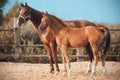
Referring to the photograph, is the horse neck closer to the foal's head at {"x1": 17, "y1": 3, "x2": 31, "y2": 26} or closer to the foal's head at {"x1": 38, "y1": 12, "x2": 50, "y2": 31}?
the foal's head at {"x1": 17, "y1": 3, "x2": 31, "y2": 26}

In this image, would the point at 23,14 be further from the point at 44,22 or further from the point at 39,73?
the point at 39,73

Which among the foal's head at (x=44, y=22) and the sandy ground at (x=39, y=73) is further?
the foal's head at (x=44, y=22)

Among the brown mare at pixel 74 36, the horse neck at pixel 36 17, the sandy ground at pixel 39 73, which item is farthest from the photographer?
the horse neck at pixel 36 17

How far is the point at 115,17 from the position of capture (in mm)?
768

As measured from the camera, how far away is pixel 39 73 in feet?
4.22

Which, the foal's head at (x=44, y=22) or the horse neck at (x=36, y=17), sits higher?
the horse neck at (x=36, y=17)

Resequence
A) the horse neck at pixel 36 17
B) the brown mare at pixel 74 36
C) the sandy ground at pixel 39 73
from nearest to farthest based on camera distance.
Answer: the sandy ground at pixel 39 73 < the brown mare at pixel 74 36 < the horse neck at pixel 36 17

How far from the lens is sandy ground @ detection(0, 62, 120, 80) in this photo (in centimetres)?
94

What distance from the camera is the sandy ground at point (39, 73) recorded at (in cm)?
94

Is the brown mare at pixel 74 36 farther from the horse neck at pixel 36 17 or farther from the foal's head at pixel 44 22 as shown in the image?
the horse neck at pixel 36 17

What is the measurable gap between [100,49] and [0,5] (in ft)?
2.09

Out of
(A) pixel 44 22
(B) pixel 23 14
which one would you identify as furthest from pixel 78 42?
(B) pixel 23 14

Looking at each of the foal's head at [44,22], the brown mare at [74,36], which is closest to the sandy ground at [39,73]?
the brown mare at [74,36]

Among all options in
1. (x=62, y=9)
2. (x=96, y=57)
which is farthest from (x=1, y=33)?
(x=96, y=57)
